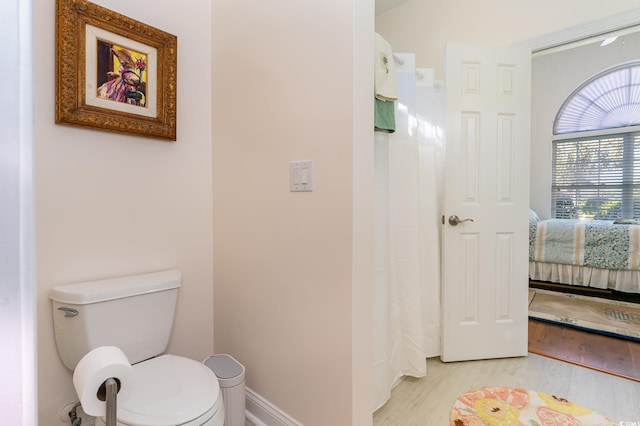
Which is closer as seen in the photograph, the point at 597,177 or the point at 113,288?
the point at 113,288

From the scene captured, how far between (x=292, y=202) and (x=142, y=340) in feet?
2.85

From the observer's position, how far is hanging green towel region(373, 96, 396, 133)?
61.3 inches

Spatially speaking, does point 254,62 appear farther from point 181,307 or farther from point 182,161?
point 181,307

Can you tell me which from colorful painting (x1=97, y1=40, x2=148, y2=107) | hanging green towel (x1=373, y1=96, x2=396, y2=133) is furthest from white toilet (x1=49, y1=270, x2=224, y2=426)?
hanging green towel (x1=373, y1=96, x2=396, y2=133)

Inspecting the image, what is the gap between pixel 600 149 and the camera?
16.5 ft

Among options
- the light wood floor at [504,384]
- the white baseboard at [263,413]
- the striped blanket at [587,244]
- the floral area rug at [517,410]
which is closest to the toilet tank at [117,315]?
the white baseboard at [263,413]

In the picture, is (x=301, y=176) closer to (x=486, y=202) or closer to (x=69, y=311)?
(x=69, y=311)

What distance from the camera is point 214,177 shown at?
1774 mm

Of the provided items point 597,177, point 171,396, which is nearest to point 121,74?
point 171,396

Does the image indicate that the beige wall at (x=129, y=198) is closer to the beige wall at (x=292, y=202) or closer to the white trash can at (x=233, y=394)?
the beige wall at (x=292, y=202)

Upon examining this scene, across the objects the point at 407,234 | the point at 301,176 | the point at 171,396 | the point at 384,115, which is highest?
the point at 384,115

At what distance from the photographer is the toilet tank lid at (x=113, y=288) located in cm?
120

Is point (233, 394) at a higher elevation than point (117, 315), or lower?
lower

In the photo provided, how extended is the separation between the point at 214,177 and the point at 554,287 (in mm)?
4162
